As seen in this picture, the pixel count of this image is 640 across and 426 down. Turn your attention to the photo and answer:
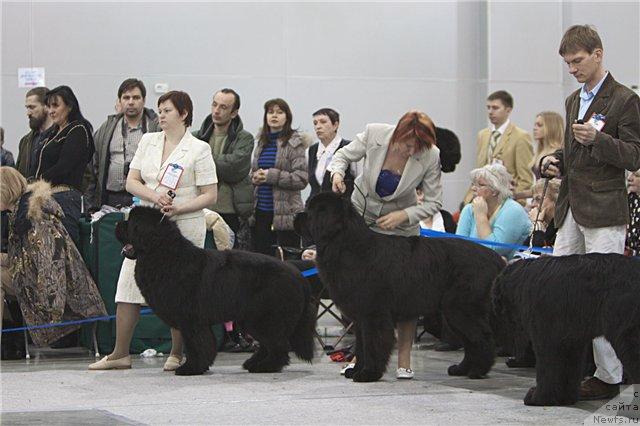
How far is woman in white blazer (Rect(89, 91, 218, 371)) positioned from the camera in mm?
6719

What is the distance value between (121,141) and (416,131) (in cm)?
290

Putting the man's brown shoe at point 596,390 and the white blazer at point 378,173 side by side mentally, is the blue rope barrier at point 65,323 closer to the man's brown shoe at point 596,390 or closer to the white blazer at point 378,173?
the white blazer at point 378,173

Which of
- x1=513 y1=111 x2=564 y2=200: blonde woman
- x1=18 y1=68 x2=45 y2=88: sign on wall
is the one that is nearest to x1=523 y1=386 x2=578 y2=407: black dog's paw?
x1=513 y1=111 x2=564 y2=200: blonde woman

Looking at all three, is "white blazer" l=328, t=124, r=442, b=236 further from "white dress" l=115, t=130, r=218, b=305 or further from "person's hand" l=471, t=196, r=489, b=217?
"person's hand" l=471, t=196, r=489, b=217

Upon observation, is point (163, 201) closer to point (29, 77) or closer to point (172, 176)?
point (172, 176)

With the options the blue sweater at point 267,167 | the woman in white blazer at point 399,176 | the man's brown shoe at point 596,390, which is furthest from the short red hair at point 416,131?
the blue sweater at point 267,167

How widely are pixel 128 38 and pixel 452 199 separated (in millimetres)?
3830

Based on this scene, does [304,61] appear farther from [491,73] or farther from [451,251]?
[451,251]

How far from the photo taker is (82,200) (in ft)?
26.7

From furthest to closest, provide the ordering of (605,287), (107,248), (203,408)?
(107,248), (203,408), (605,287)

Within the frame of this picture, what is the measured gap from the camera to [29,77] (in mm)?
10727

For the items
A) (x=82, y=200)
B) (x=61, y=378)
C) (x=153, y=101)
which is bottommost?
(x=61, y=378)

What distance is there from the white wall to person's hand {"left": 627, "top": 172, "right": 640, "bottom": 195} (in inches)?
228

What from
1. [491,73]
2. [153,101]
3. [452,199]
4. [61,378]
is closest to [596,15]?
[491,73]
